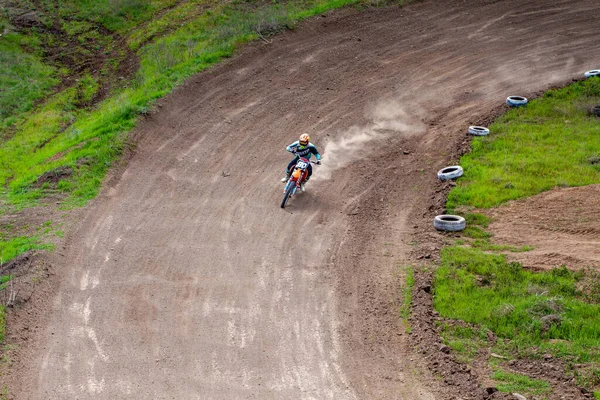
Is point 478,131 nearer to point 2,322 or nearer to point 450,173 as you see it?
point 450,173

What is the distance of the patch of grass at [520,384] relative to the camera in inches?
508

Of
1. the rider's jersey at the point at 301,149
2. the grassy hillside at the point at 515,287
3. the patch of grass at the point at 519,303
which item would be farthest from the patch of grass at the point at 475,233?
the rider's jersey at the point at 301,149

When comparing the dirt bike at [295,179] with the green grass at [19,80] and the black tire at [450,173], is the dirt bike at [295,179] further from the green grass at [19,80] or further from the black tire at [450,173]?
the green grass at [19,80]

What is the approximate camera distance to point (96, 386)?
1347 cm

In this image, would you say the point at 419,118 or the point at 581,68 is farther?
the point at 581,68

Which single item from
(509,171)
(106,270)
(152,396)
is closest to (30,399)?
(152,396)

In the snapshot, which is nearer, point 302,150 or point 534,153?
point 302,150

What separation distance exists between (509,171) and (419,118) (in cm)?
597

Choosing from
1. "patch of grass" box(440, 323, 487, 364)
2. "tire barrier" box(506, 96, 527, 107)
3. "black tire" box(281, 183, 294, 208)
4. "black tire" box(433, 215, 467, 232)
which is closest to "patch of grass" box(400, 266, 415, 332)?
"patch of grass" box(440, 323, 487, 364)

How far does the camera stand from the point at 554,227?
749 inches

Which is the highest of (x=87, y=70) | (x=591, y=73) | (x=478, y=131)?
(x=87, y=70)

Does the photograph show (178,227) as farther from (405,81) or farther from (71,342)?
(405,81)

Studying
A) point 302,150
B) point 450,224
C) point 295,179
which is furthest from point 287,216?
point 450,224

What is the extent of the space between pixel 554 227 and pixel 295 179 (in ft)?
25.6
